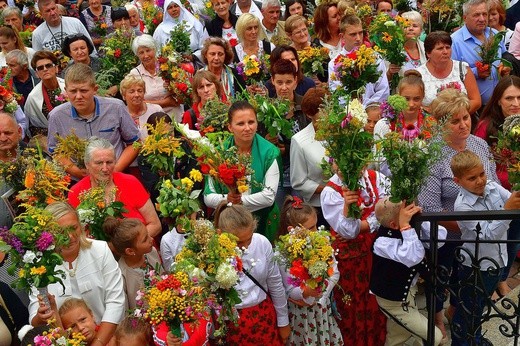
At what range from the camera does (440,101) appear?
6508 millimetres

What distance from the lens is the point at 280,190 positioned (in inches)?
290

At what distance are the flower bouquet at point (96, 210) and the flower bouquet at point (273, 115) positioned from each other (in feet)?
6.26

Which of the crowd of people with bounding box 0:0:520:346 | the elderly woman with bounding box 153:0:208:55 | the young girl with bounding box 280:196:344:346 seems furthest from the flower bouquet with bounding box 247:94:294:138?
the elderly woman with bounding box 153:0:208:55

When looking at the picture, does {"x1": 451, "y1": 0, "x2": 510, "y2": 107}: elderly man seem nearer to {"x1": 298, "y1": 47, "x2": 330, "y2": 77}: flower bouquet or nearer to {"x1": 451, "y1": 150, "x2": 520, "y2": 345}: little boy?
{"x1": 298, "y1": 47, "x2": 330, "y2": 77}: flower bouquet

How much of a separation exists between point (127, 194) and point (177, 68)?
9.80 ft

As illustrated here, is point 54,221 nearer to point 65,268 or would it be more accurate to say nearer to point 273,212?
point 65,268

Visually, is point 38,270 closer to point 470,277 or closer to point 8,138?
point 8,138

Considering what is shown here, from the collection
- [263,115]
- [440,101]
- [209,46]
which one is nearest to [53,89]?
[209,46]

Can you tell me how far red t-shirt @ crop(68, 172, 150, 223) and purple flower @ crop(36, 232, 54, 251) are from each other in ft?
Result: 5.15

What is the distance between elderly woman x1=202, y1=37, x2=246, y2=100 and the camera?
8.67 meters

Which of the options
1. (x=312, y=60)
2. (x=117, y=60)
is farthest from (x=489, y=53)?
(x=117, y=60)

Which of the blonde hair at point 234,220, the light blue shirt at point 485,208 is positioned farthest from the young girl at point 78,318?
the light blue shirt at point 485,208

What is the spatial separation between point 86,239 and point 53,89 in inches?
155

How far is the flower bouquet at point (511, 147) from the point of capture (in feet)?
17.3
